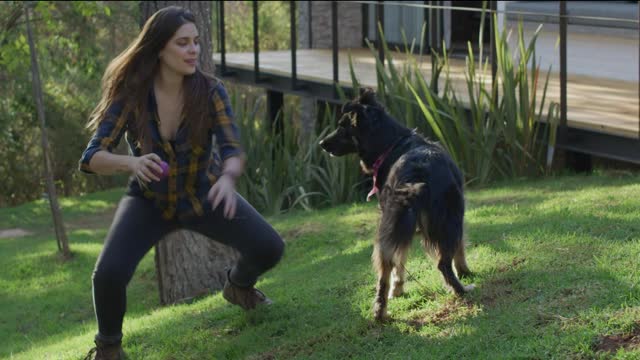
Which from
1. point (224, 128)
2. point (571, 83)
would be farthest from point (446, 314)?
point (571, 83)

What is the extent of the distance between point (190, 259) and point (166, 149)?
114 inches

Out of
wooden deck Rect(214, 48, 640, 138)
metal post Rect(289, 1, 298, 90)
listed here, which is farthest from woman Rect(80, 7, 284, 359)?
metal post Rect(289, 1, 298, 90)

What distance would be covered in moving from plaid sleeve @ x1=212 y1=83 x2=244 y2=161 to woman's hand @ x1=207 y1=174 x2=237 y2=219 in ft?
0.60

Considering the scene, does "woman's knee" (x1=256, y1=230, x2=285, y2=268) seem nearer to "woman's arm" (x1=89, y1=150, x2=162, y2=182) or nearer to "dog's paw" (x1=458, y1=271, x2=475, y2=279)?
"woman's arm" (x1=89, y1=150, x2=162, y2=182)

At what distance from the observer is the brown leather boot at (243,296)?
553 cm

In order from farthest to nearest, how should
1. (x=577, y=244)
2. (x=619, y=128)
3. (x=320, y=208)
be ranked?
(x=320, y=208) < (x=619, y=128) < (x=577, y=244)

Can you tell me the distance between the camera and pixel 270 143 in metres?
11.5

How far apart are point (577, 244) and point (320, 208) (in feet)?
17.1

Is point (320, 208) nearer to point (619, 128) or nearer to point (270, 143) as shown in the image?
point (270, 143)

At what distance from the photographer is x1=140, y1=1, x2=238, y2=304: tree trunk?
7676 millimetres

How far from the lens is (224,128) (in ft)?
16.2

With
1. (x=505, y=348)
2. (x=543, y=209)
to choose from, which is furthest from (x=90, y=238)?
(x=505, y=348)

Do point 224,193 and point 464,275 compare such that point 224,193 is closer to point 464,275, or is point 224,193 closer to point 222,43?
point 464,275

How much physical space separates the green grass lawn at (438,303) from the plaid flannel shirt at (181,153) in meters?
0.95
